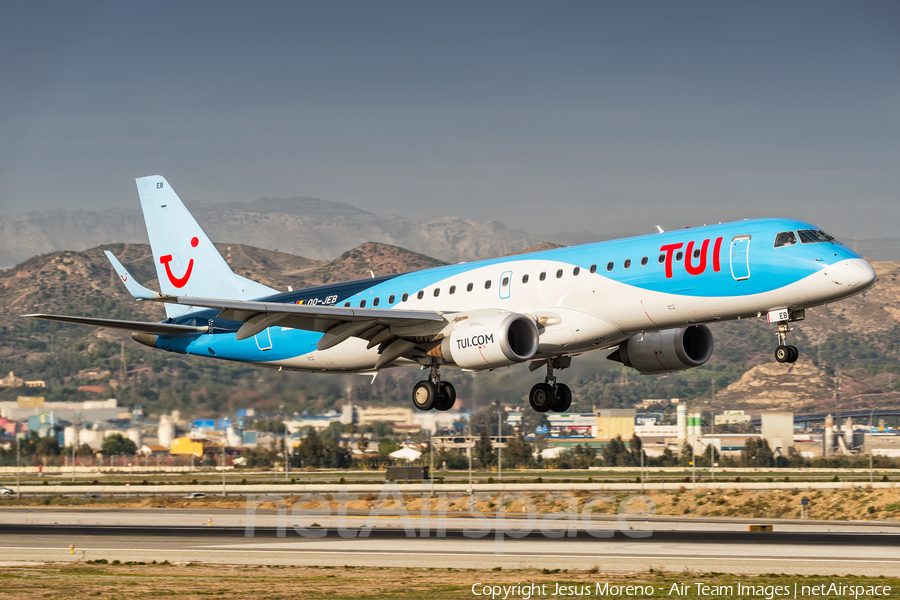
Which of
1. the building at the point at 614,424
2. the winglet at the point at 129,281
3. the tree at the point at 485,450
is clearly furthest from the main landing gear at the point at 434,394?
the building at the point at 614,424

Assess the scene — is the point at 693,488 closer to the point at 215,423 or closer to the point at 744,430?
the point at 215,423

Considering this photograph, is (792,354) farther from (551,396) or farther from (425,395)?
(425,395)

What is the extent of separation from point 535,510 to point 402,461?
104 feet

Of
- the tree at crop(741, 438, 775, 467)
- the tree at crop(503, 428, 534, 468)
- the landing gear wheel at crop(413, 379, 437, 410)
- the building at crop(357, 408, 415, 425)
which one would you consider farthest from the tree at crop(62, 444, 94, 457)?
the tree at crop(741, 438, 775, 467)

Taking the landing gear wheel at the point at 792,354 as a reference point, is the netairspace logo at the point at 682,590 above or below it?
below

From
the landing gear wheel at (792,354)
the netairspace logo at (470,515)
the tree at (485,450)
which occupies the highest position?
the landing gear wheel at (792,354)

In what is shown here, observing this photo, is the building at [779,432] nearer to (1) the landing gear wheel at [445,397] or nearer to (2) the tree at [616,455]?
(2) the tree at [616,455]

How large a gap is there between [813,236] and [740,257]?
2.25 meters

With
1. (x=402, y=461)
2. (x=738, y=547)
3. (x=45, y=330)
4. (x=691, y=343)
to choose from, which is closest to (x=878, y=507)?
(x=738, y=547)

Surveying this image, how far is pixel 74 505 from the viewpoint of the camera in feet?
234

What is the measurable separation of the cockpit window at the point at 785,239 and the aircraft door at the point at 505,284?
9369mm

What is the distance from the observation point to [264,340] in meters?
42.8

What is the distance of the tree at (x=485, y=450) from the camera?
91.8 meters

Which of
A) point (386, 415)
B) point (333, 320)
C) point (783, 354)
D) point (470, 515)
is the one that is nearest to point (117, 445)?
point (386, 415)
